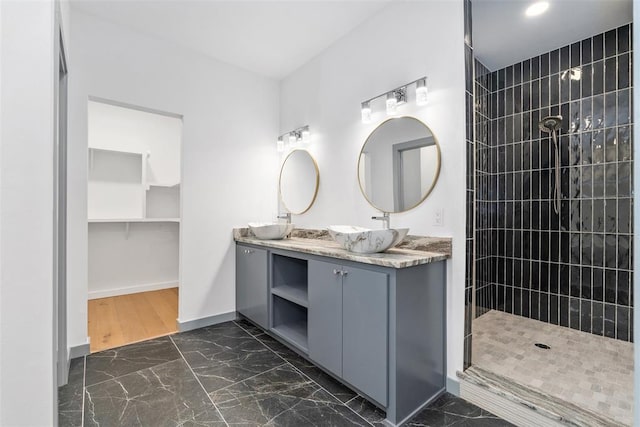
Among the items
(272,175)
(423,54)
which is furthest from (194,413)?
(423,54)

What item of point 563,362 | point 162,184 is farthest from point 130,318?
point 563,362

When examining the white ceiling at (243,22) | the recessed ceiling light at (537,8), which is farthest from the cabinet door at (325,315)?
the recessed ceiling light at (537,8)

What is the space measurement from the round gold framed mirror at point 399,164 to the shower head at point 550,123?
155 centimetres

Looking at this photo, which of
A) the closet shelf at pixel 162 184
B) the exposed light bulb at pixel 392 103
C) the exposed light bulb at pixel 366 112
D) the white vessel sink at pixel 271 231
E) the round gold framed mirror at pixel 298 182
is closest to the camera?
the exposed light bulb at pixel 392 103

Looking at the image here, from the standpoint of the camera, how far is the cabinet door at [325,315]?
1874mm

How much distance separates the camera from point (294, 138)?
Answer: 3.13 m

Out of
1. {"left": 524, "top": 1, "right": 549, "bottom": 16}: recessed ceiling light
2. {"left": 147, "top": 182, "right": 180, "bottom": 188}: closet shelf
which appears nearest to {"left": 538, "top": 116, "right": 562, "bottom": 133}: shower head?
{"left": 524, "top": 1, "right": 549, "bottom": 16}: recessed ceiling light

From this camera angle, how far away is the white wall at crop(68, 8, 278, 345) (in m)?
2.31

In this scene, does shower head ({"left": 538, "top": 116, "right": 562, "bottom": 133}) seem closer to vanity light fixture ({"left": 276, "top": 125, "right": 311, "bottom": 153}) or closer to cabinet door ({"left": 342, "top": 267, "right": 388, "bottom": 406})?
vanity light fixture ({"left": 276, "top": 125, "right": 311, "bottom": 153})

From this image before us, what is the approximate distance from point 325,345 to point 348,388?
0.30 metres

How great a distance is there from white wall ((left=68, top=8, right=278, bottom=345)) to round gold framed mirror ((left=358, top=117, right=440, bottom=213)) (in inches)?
54.8

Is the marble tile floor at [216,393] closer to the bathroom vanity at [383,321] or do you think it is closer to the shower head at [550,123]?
the bathroom vanity at [383,321]

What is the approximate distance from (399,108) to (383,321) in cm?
148

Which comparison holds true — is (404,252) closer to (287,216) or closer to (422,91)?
(422,91)
